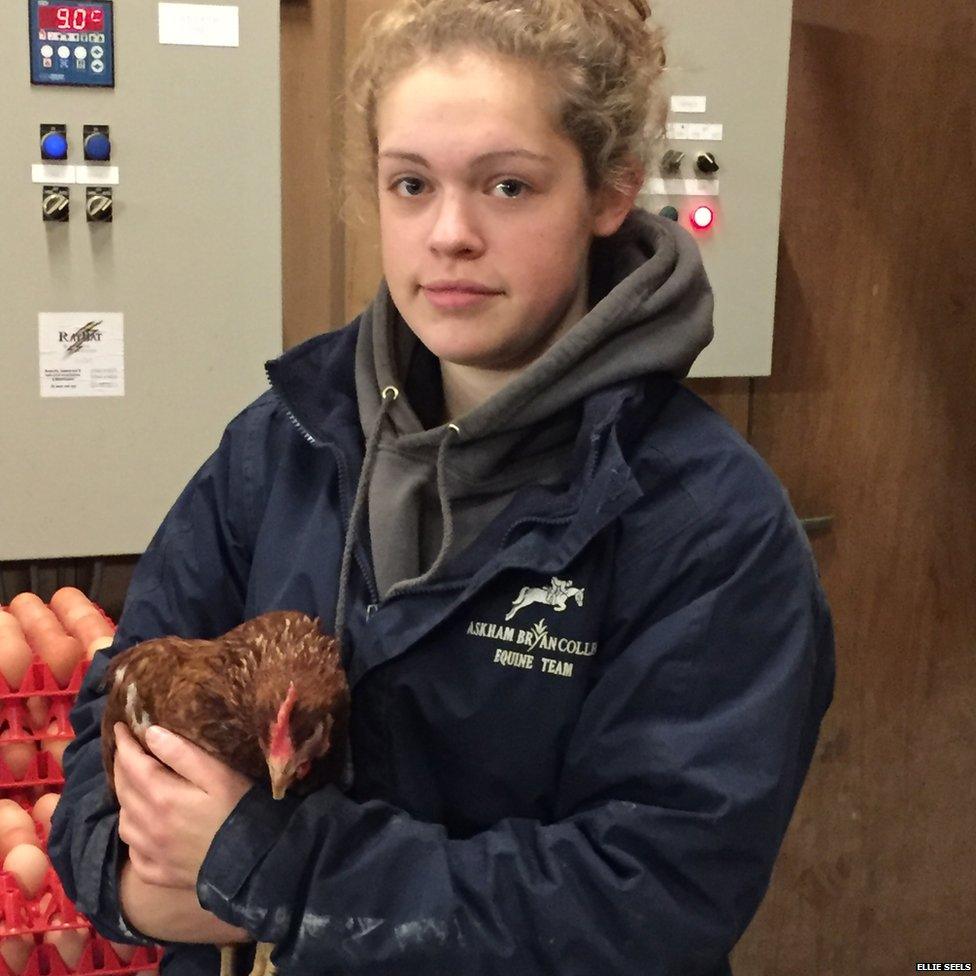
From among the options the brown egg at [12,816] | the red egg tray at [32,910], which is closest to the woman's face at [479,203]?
the red egg tray at [32,910]

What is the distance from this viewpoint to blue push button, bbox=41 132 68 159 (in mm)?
1714

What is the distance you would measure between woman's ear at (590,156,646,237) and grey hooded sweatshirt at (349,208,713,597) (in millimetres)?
42

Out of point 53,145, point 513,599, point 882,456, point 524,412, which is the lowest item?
point 882,456

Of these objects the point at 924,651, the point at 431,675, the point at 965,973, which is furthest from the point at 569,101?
the point at 965,973

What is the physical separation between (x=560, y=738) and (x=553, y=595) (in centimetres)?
11

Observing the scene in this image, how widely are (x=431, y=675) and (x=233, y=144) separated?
118 cm

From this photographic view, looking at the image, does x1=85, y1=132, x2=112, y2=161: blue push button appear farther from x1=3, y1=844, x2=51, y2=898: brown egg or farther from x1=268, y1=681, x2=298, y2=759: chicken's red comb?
x1=268, y1=681, x2=298, y2=759: chicken's red comb

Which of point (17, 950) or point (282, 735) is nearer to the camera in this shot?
point (282, 735)

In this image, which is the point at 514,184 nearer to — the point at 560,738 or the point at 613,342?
the point at 613,342

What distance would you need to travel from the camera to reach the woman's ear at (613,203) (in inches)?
38.5

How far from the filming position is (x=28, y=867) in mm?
1199

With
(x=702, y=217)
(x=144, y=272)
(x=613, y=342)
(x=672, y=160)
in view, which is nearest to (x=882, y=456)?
(x=702, y=217)

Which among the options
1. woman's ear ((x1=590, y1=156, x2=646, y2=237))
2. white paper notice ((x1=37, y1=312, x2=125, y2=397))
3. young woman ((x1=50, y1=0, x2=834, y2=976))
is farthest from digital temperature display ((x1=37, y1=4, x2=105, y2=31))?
woman's ear ((x1=590, y1=156, x2=646, y2=237))

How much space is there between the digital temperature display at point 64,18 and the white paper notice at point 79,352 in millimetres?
415
